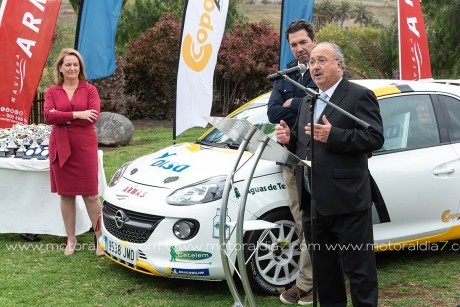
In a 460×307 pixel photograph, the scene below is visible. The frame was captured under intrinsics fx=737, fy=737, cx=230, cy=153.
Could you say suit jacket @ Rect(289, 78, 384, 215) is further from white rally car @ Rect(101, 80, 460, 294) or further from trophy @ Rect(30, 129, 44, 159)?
trophy @ Rect(30, 129, 44, 159)

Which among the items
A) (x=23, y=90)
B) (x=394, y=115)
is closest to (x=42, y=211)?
(x=23, y=90)

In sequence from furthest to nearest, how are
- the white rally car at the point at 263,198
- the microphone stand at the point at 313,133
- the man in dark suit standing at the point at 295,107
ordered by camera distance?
the white rally car at the point at 263,198
the man in dark suit standing at the point at 295,107
the microphone stand at the point at 313,133

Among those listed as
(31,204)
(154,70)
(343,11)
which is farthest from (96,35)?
(343,11)

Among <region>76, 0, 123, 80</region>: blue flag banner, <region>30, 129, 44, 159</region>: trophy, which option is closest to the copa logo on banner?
<region>76, 0, 123, 80</region>: blue flag banner

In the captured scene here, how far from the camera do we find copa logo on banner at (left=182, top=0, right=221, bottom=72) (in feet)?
28.5

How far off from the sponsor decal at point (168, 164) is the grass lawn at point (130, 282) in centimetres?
90

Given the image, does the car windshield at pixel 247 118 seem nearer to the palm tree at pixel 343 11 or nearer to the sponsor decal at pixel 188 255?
the sponsor decal at pixel 188 255

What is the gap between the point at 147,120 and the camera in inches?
758

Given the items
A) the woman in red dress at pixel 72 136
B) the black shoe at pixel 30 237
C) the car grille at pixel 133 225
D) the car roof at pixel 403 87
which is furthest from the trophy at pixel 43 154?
the car roof at pixel 403 87

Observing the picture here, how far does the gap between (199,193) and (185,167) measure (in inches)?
14.8

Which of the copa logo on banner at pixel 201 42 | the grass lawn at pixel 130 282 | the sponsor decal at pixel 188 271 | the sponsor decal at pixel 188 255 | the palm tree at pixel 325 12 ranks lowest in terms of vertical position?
the grass lawn at pixel 130 282

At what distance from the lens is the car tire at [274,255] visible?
5281 mm

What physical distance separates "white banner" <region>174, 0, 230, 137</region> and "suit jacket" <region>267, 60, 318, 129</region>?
11.1 ft

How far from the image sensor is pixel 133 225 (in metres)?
5.41
